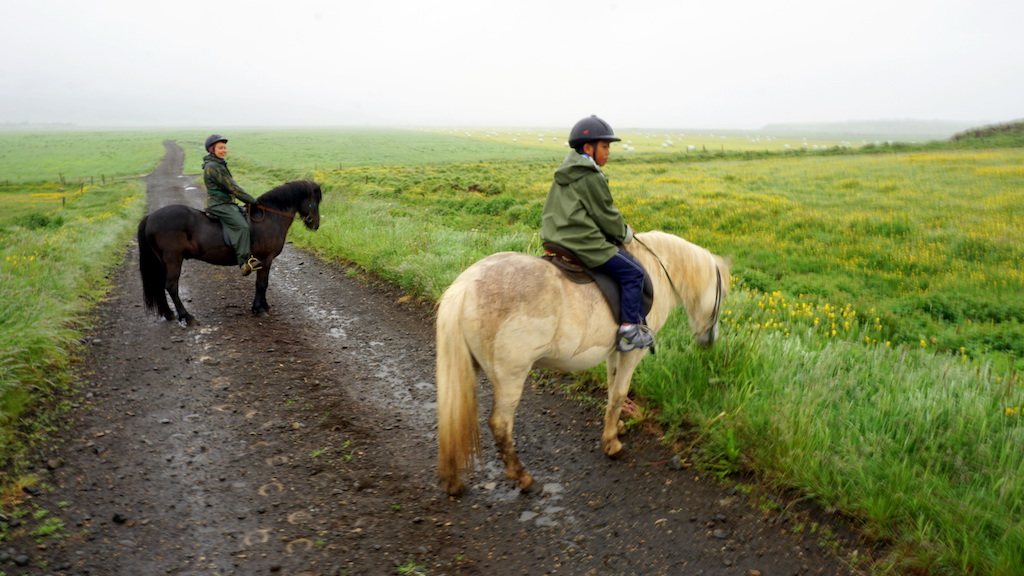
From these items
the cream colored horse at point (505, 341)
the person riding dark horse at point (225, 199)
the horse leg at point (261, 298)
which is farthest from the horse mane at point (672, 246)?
the person riding dark horse at point (225, 199)

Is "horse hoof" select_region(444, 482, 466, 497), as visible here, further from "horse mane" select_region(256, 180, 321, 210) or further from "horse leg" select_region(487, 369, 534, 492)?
"horse mane" select_region(256, 180, 321, 210)

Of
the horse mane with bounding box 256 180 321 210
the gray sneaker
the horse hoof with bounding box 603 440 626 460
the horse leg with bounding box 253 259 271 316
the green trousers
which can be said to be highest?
the horse mane with bounding box 256 180 321 210

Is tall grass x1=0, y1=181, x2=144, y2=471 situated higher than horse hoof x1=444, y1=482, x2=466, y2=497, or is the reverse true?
tall grass x1=0, y1=181, x2=144, y2=471

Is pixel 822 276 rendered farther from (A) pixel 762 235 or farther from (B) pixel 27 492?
(B) pixel 27 492

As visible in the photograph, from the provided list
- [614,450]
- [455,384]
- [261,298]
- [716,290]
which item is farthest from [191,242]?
[716,290]

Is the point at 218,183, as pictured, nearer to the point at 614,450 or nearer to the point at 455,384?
the point at 455,384

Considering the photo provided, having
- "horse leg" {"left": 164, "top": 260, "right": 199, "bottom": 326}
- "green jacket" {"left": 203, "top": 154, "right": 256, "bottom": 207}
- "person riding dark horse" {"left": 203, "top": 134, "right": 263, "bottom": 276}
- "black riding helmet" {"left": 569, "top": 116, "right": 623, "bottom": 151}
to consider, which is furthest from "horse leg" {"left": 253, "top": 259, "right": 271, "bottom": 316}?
"black riding helmet" {"left": 569, "top": 116, "right": 623, "bottom": 151}

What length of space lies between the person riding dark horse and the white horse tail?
6353mm

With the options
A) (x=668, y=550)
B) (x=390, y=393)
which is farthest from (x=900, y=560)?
(x=390, y=393)

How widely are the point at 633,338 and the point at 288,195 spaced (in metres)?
7.60

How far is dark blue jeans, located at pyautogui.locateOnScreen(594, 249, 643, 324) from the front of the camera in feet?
14.4

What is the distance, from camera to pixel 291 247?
14.3m

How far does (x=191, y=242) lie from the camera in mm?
8688

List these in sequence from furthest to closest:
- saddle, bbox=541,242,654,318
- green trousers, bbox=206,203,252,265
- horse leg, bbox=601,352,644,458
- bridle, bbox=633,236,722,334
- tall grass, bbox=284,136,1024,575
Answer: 1. green trousers, bbox=206,203,252,265
2. bridle, bbox=633,236,722,334
3. horse leg, bbox=601,352,644,458
4. saddle, bbox=541,242,654,318
5. tall grass, bbox=284,136,1024,575
